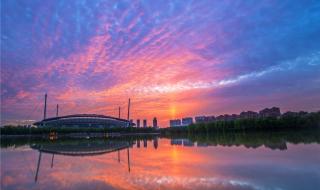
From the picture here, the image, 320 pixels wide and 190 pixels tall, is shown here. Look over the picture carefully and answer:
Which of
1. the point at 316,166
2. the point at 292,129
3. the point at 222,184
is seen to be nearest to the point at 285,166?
the point at 316,166

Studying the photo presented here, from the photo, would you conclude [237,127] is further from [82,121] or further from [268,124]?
[82,121]

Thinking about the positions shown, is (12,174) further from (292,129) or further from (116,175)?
(292,129)

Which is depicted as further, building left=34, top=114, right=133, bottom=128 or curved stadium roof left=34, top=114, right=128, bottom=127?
curved stadium roof left=34, top=114, right=128, bottom=127

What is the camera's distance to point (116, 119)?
96.9 metres

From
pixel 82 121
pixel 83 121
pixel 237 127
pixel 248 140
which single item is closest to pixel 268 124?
pixel 237 127

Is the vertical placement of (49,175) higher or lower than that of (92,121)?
lower

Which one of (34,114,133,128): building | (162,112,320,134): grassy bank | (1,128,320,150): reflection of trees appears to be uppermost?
(34,114,133,128): building

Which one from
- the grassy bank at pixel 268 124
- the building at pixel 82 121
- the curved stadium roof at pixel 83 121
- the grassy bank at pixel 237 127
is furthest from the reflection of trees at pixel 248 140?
the curved stadium roof at pixel 83 121

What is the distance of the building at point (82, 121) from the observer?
281 feet

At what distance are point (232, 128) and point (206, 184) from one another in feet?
158

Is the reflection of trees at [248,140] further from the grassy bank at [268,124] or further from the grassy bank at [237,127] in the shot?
the grassy bank at [237,127]

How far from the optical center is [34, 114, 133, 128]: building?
85.8 meters

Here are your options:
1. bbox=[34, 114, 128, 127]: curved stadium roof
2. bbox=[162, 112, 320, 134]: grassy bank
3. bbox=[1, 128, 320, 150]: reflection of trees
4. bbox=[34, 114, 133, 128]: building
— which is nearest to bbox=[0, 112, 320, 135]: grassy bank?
bbox=[162, 112, 320, 134]: grassy bank

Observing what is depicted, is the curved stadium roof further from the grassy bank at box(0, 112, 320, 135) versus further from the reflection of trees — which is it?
the reflection of trees
